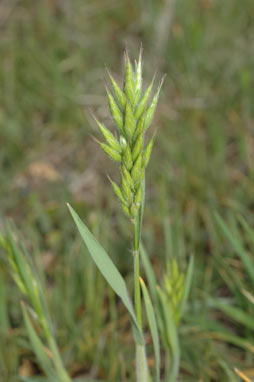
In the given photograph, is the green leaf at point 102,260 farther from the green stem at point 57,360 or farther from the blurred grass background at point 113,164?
the blurred grass background at point 113,164

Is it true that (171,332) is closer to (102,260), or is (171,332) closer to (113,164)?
(102,260)

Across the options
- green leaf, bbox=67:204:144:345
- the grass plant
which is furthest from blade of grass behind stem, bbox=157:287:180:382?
the grass plant

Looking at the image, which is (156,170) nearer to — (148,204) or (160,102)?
(148,204)

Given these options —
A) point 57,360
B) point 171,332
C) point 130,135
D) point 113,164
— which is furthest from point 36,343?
point 113,164

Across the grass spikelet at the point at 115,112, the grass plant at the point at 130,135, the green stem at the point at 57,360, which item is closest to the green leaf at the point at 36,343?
the green stem at the point at 57,360

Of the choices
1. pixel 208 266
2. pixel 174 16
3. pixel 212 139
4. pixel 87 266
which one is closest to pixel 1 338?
pixel 87 266
